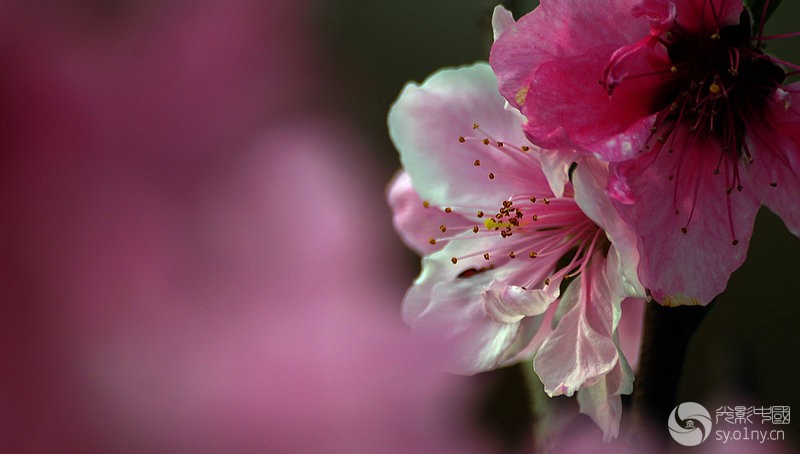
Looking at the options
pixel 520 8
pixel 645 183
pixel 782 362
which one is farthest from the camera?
pixel 782 362

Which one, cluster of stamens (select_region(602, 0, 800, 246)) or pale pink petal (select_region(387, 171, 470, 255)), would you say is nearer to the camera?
cluster of stamens (select_region(602, 0, 800, 246))

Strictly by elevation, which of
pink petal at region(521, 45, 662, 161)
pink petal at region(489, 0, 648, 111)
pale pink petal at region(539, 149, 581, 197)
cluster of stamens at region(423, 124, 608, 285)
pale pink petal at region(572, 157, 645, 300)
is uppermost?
pink petal at region(489, 0, 648, 111)

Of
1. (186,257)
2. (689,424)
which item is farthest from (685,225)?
(186,257)

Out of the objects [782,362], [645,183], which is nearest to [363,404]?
[645,183]

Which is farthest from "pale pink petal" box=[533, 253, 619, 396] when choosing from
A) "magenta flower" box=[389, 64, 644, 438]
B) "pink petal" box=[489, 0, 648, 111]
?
"pink petal" box=[489, 0, 648, 111]

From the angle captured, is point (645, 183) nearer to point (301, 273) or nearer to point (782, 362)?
point (301, 273)

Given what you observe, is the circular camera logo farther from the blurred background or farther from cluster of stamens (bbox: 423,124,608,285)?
the blurred background

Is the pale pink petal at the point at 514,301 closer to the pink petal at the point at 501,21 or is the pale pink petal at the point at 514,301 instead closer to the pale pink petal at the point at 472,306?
the pale pink petal at the point at 472,306
